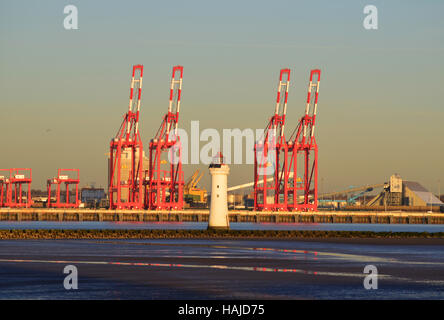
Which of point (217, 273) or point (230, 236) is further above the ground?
point (230, 236)

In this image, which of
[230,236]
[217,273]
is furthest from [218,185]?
[217,273]

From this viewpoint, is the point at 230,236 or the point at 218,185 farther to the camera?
the point at 230,236

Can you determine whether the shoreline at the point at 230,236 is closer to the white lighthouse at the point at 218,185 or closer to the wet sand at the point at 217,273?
the white lighthouse at the point at 218,185

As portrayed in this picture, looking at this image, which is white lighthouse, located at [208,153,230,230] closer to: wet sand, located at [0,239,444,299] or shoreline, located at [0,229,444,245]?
shoreline, located at [0,229,444,245]

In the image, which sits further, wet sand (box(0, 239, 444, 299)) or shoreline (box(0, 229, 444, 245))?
shoreline (box(0, 229, 444, 245))

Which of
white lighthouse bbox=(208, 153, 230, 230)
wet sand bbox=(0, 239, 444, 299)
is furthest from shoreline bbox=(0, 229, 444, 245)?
wet sand bbox=(0, 239, 444, 299)

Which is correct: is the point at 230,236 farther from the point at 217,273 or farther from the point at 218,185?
the point at 217,273

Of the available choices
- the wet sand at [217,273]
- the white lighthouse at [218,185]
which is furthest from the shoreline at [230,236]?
the wet sand at [217,273]

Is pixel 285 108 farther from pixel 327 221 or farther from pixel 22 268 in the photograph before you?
pixel 22 268

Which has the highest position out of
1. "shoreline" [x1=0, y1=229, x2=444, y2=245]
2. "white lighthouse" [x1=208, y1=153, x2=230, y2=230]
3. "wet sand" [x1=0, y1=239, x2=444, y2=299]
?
"white lighthouse" [x1=208, y1=153, x2=230, y2=230]

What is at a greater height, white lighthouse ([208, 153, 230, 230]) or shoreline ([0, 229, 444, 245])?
white lighthouse ([208, 153, 230, 230])

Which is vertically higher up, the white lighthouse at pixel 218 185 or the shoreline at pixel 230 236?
the white lighthouse at pixel 218 185

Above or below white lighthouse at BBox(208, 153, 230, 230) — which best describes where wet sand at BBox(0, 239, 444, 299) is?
below

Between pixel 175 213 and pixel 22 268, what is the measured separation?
392 ft
